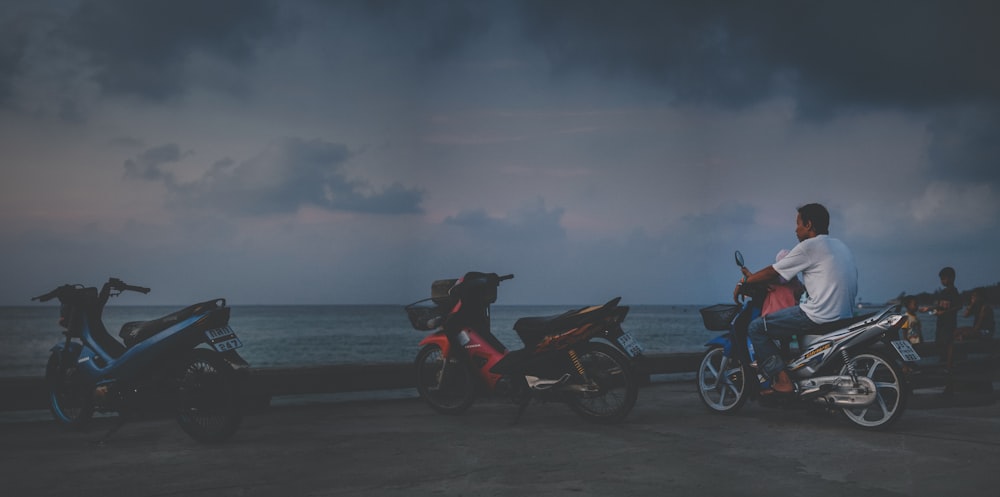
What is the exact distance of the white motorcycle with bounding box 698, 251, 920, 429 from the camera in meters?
6.12

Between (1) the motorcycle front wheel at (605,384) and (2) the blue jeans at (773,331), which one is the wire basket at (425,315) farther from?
(2) the blue jeans at (773,331)

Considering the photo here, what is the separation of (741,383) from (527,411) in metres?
2.10

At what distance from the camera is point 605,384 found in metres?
6.72

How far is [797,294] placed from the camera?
6.93 m

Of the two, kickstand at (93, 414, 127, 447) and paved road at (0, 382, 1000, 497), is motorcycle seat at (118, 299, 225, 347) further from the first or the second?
paved road at (0, 382, 1000, 497)

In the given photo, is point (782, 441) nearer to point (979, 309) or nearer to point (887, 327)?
point (887, 327)

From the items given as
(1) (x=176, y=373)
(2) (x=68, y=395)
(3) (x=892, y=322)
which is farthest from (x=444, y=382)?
(3) (x=892, y=322)

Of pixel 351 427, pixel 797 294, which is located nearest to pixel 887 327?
pixel 797 294

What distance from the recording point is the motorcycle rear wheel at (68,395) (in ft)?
21.2

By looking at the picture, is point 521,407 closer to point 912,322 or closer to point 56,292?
point 56,292

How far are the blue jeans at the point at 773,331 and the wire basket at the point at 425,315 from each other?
9.93 ft

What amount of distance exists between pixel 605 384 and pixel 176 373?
3.54 metres

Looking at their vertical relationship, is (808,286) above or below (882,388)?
above

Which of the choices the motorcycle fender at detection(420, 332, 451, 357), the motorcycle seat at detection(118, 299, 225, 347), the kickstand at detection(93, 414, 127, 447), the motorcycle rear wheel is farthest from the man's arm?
the motorcycle rear wheel
